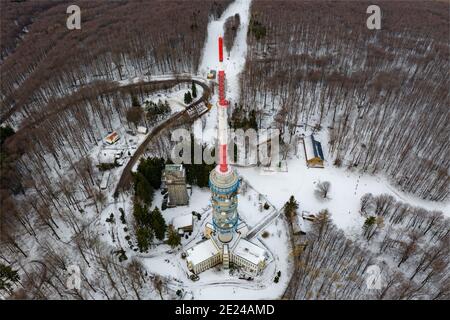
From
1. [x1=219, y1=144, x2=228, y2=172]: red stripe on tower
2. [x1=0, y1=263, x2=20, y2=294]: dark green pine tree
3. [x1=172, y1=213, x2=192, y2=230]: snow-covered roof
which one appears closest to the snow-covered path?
[x1=172, y1=213, x2=192, y2=230]: snow-covered roof

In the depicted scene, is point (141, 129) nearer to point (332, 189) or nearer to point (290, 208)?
point (290, 208)

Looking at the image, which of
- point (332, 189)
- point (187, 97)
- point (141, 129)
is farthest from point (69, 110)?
point (332, 189)

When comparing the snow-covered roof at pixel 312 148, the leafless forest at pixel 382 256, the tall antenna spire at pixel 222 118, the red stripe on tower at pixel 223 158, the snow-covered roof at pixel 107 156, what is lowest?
the leafless forest at pixel 382 256

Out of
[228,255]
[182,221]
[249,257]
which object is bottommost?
[182,221]

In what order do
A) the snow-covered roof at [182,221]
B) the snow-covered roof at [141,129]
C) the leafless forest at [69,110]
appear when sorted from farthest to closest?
the snow-covered roof at [141,129], the snow-covered roof at [182,221], the leafless forest at [69,110]

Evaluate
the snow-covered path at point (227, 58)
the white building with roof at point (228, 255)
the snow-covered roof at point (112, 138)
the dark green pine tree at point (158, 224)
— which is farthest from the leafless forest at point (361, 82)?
the dark green pine tree at point (158, 224)

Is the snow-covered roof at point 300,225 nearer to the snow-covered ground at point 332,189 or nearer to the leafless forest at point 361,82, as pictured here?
the snow-covered ground at point 332,189
